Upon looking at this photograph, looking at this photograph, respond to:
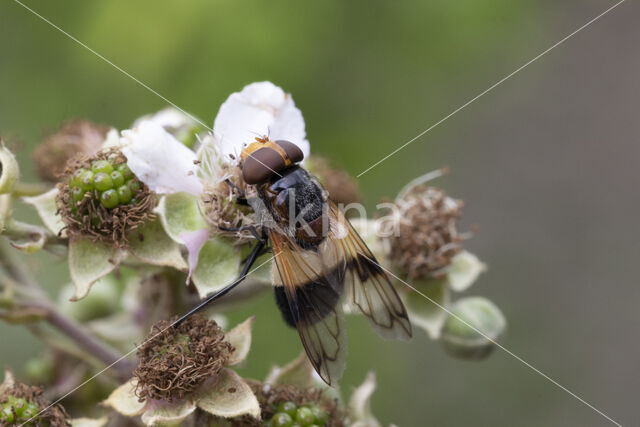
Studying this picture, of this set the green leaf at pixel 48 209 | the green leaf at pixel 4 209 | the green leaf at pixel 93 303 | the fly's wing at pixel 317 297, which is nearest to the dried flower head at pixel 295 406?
the fly's wing at pixel 317 297

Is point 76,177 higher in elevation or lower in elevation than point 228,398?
higher

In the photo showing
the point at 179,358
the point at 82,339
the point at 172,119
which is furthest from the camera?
the point at 172,119

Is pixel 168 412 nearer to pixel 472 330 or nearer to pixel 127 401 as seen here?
pixel 127 401

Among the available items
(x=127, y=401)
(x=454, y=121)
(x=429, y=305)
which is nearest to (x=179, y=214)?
(x=127, y=401)

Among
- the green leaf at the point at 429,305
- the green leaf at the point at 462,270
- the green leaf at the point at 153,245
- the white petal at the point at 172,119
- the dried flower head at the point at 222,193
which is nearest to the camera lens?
the green leaf at the point at 153,245

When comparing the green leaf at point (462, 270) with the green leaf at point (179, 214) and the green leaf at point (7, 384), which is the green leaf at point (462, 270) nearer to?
the green leaf at point (179, 214)

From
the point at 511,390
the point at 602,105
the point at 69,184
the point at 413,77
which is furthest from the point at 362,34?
the point at 602,105
